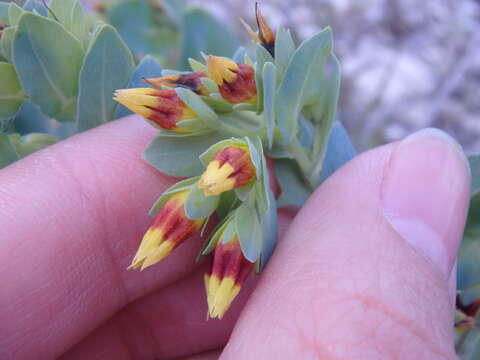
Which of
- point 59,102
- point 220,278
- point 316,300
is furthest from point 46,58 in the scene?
point 316,300

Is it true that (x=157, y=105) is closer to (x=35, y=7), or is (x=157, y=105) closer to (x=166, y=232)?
(x=166, y=232)

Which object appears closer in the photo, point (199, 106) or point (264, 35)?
point (199, 106)

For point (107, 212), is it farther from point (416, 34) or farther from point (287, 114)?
point (416, 34)

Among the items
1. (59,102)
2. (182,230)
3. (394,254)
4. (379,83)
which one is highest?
(59,102)

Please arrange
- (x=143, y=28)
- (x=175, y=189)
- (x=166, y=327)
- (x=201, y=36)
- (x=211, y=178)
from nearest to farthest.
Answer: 1. (x=211, y=178)
2. (x=175, y=189)
3. (x=166, y=327)
4. (x=201, y=36)
5. (x=143, y=28)

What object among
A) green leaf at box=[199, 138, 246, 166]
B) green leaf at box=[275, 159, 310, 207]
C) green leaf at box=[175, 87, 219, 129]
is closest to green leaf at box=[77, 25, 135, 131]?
green leaf at box=[175, 87, 219, 129]

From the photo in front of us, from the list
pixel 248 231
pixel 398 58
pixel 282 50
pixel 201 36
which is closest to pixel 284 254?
pixel 248 231

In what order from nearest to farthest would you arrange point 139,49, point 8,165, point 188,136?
point 188,136 → point 8,165 → point 139,49
